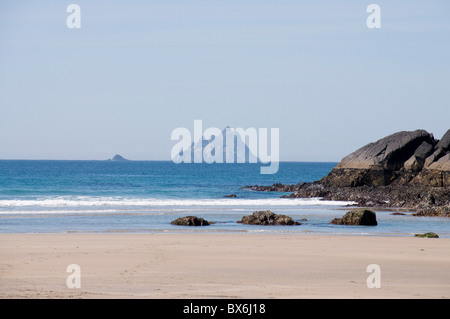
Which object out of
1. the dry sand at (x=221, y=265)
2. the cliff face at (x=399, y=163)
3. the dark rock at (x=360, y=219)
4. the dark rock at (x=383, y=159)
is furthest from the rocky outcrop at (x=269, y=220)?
the dark rock at (x=383, y=159)

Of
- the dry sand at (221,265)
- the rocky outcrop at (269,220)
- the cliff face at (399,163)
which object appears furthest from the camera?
the cliff face at (399,163)

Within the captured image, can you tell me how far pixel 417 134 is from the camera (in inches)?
2148

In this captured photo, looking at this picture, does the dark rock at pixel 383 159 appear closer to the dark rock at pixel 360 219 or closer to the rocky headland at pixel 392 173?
the rocky headland at pixel 392 173

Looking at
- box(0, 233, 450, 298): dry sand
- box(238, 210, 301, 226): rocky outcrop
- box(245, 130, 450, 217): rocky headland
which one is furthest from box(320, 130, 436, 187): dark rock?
box(0, 233, 450, 298): dry sand

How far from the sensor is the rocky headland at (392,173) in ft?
148

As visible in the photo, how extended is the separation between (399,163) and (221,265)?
39.7m

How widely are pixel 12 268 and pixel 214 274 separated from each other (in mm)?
5036

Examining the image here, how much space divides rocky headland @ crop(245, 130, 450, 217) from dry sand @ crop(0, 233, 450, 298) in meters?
21.9

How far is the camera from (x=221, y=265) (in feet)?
53.9

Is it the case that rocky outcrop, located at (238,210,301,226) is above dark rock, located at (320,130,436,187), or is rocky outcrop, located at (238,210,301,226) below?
below

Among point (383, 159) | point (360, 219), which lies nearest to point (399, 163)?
point (383, 159)

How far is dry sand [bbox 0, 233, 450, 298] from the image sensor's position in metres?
12.7

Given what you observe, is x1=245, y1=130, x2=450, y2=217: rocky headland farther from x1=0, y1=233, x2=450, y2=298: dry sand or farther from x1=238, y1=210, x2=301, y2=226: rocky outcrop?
x1=0, y1=233, x2=450, y2=298: dry sand
